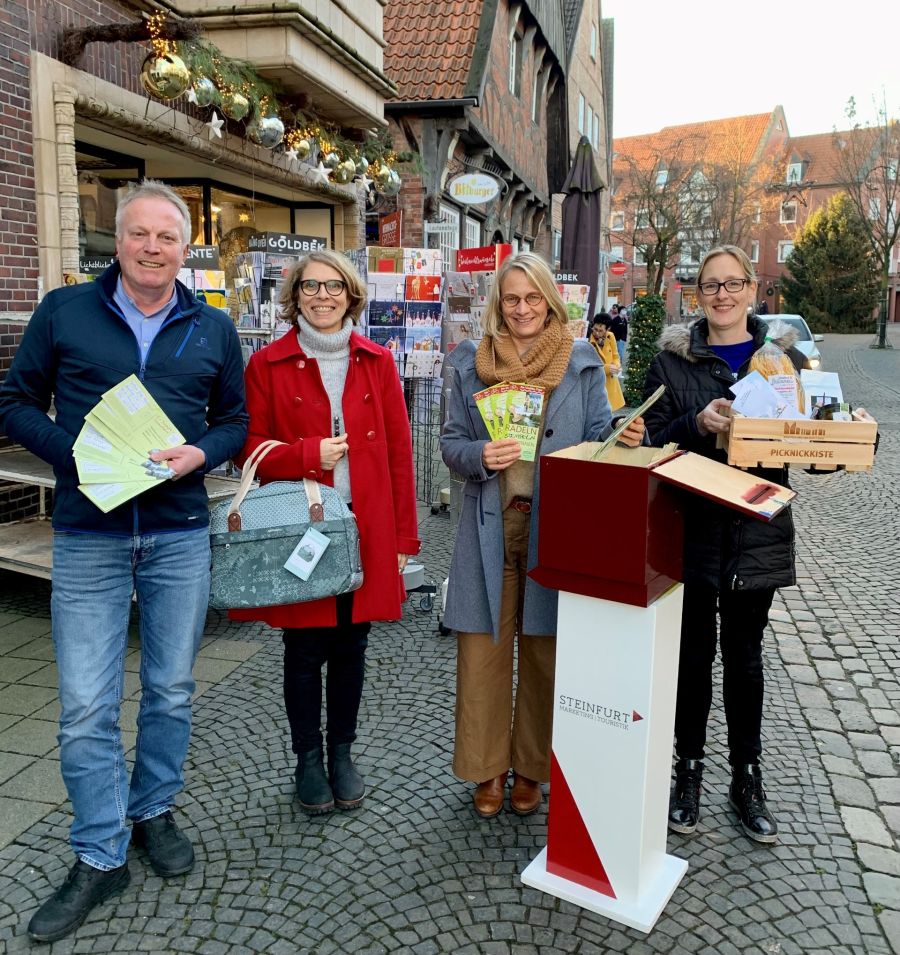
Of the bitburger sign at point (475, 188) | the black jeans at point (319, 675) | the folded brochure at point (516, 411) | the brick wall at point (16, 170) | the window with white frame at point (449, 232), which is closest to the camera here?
the folded brochure at point (516, 411)

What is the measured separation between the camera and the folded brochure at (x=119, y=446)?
2.46m

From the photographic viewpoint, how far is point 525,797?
3.23 metres

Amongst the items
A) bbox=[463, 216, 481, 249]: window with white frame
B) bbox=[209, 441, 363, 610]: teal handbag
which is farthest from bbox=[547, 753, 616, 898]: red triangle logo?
bbox=[463, 216, 481, 249]: window with white frame

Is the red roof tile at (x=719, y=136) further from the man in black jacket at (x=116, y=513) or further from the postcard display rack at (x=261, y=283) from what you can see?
the man in black jacket at (x=116, y=513)

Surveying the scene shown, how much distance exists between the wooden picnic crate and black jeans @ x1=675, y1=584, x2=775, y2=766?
0.61 metres

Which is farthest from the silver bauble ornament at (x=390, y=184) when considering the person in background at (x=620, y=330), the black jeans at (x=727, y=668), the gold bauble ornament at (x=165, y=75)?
the person in background at (x=620, y=330)

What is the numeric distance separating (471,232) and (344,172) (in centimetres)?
830

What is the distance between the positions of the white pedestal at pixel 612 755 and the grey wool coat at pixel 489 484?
0.44 metres

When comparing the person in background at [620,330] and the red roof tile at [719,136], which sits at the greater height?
the red roof tile at [719,136]

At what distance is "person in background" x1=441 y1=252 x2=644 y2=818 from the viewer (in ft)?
9.95

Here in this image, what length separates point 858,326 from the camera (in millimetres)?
46375

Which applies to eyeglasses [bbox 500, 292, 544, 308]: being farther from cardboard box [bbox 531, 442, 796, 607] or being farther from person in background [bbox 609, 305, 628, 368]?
person in background [bbox 609, 305, 628, 368]

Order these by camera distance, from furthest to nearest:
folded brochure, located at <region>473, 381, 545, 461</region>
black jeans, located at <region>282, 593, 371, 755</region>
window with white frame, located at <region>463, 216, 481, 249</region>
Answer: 1. window with white frame, located at <region>463, 216, 481, 249</region>
2. black jeans, located at <region>282, 593, 371, 755</region>
3. folded brochure, located at <region>473, 381, 545, 461</region>

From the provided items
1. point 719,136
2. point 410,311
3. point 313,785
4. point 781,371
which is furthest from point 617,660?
point 719,136
